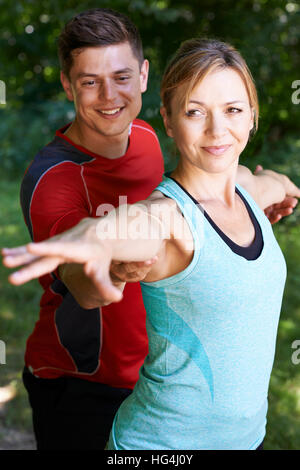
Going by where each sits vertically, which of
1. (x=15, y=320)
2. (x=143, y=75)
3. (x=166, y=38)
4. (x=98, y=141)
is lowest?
(x=15, y=320)

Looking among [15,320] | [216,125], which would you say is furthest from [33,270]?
[15,320]

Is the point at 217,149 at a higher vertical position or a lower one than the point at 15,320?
higher

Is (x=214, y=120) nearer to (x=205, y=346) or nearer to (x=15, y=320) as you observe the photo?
(x=205, y=346)

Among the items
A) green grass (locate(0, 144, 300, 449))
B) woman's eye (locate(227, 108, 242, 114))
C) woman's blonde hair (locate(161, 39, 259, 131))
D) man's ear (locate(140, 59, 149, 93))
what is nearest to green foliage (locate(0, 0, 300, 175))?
green grass (locate(0, 144, 300, 449))

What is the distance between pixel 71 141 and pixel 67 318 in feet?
2.07

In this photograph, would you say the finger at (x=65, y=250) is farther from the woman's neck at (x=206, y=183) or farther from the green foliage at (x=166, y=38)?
the green foliage at (x=166, y=38)

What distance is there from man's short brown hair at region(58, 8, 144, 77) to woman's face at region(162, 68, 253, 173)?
1.85 ft

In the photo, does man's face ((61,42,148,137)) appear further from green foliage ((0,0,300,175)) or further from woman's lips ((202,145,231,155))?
green foliage ((0,0,300,175))

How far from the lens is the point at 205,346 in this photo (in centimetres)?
123

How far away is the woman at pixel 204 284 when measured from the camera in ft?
3.90

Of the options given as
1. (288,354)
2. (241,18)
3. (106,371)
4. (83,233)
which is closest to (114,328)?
(106,371)

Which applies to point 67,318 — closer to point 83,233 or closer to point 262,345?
point 262,345

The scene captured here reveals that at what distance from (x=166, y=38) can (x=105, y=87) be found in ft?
10.5

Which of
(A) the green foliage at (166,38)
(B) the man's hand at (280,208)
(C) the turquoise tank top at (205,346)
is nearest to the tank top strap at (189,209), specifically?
(C) the turquoise tank top at (205,346)
